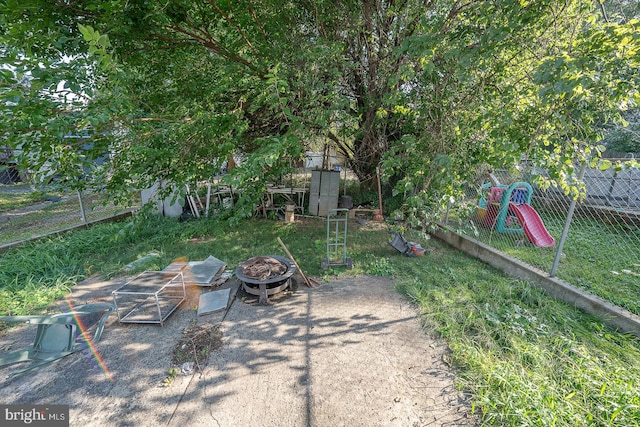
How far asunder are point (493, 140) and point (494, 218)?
3.84 meters

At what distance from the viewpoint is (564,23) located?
2557 mm

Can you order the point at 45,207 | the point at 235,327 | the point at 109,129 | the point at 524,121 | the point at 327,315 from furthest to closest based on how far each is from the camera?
the point at 45,207 < the point at 327,315 < the point at 235,327 < the point at 109,129 < the point at 524,121

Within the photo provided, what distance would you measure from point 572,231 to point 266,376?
7107 millimetres

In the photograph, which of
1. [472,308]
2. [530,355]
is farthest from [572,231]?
[530,355]

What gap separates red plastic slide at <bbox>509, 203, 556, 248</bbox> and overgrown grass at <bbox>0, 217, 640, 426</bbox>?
1392 mm

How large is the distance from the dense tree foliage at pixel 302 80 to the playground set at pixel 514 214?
242cm

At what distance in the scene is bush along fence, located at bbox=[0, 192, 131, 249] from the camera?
209 inches

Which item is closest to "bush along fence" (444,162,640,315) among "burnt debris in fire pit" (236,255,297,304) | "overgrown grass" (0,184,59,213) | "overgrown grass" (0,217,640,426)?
"overgrown grass" (0,217,640,426)

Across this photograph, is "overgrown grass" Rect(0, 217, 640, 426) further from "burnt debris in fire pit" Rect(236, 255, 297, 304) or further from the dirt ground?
"burnt debris in fire pit" Rect(236, 255, 297, 304)

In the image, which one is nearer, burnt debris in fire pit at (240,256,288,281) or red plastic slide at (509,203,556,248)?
burnt debris in fire pit at (240,256,288,281)

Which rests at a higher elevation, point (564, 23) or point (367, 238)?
point (564, 23)

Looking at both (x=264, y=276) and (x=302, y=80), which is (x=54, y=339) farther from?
(x=302, y=80)

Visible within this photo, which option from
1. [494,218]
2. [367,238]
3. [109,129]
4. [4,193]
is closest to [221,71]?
[109,129]

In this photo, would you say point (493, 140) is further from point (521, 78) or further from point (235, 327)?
point (235, 327)
